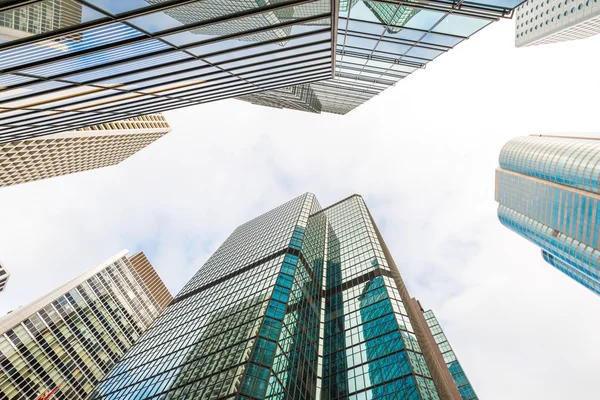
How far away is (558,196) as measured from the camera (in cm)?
9962

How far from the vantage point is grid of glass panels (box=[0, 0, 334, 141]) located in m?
6.04

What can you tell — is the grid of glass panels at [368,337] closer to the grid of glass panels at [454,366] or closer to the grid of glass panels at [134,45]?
the grid of glass panels at [134,45]

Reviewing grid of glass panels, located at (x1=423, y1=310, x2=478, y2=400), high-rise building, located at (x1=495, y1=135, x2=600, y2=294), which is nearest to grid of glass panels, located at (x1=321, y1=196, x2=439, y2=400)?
grid of glass panels, located at (x1=423, y1=310, x2=478, y2=400)

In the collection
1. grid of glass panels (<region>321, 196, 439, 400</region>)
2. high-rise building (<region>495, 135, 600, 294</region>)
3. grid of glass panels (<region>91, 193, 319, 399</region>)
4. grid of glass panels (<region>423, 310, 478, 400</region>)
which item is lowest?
grid of glass panels (<region>423, 310, 478, 400</region>)

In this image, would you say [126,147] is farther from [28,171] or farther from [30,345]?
[30,345]

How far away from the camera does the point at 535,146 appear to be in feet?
378

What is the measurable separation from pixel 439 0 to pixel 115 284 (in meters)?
123

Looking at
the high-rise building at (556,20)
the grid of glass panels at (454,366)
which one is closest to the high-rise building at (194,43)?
the grid of glass panels at (454,366)

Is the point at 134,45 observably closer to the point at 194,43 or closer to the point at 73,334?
the point at 194,43

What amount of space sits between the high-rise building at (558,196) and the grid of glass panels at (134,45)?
105686mm

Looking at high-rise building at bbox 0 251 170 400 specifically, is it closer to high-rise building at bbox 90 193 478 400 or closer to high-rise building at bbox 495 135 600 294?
high-rise building at bbox 90 193 478 400

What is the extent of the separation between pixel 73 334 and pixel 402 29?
341ft

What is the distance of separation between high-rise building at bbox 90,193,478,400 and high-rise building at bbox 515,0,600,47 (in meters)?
92.2

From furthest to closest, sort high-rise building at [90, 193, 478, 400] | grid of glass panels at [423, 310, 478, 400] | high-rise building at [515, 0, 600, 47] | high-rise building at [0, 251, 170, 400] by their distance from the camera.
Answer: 1. high-rise building at [515, 0, 600, 47]
2. grid of glass panels at [423, 310, 478, 400]
3. high-rise building at [0, 251, 170, 400]
4. high-rise building at [90, 193, 478, 400]
